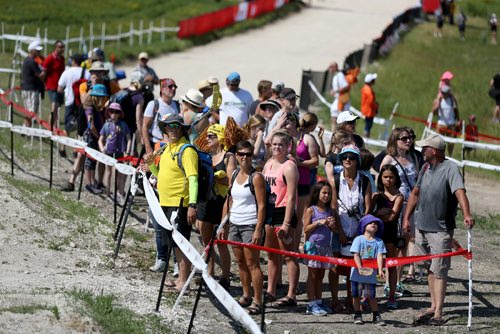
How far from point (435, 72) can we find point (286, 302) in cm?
2787

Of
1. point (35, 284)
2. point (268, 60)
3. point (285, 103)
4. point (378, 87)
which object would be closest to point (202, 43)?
point (268, 60)

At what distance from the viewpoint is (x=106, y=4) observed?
156ft

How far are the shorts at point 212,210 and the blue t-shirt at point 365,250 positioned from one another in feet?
5.34

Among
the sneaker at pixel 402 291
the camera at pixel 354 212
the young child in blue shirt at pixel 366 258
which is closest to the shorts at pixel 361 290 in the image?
the young child in blue shirt at pixel 366 258

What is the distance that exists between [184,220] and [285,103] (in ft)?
8.77

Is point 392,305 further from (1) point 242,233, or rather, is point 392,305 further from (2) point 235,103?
(2) point 235,103

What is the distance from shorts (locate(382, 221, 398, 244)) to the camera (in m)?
13.0

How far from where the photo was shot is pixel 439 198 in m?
12.2

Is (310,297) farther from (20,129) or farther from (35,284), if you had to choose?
(20,129)

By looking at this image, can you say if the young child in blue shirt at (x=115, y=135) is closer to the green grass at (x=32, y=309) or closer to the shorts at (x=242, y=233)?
the shorts at (x=242, y=233)

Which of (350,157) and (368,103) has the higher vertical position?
(350,157)

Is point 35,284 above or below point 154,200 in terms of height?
below

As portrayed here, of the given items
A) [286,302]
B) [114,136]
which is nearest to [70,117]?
[114,136]

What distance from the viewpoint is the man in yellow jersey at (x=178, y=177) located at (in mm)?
12273
